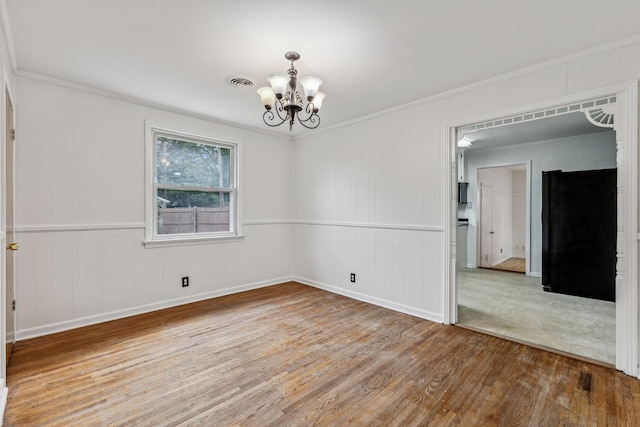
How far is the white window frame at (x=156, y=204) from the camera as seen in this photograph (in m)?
3.61

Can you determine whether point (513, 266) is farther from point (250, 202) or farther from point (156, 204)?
point (156, 204)

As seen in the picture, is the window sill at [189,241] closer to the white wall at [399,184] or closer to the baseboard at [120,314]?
the baseboard at [120,314]

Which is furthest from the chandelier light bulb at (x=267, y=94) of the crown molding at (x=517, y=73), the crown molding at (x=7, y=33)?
the crown molding at (x=517, y=73)

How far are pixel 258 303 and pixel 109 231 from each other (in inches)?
73.4

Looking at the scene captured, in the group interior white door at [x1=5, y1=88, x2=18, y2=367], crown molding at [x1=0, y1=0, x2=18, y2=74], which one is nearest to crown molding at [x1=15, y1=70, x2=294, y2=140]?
crown molding at [x1=0, y1=0, x2=18, y2=74]

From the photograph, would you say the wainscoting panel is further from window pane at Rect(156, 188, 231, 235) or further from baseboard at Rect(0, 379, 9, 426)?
baseboard at Rect(0, 379, 9, 426)

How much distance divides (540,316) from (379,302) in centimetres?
180

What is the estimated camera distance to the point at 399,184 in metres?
3.69

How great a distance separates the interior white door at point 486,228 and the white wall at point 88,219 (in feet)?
17.4

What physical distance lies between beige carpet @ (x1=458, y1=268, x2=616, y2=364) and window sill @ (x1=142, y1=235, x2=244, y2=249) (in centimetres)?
308

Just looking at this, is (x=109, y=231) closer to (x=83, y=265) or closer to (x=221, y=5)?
(x=83, y=265)

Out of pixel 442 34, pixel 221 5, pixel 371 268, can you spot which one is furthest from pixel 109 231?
pixel 442 34

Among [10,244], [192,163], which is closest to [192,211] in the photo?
[192,163]

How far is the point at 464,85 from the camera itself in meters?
3.04
